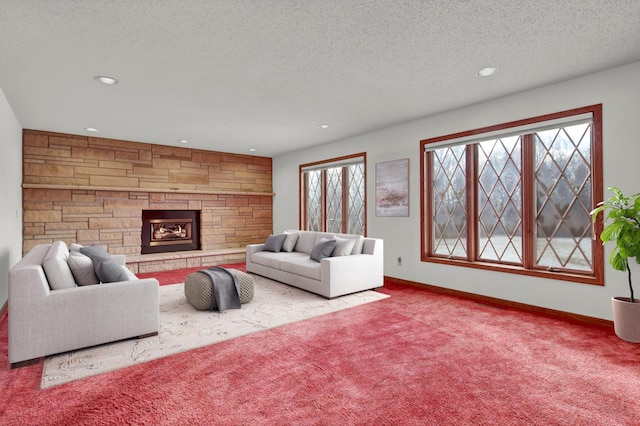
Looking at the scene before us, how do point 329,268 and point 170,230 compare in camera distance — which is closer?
point 329,268

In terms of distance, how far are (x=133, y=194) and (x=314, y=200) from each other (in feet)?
11.2

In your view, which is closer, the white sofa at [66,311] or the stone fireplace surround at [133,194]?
the white sofa at [66,311]

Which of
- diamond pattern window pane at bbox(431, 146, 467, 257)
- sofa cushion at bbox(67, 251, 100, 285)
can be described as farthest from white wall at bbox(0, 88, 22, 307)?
diamond pattern window pane at bbox(431, 146, 467, 257)

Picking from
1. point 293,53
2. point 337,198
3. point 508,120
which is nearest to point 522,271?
point 508,120

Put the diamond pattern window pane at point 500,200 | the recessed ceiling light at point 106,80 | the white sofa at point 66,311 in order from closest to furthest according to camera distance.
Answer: the white sofa at point 66,311, the recessed ceiling light at point 106,80, the diamond pattern window pane at point 500,200

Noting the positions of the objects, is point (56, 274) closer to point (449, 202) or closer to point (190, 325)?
point (190, 325)

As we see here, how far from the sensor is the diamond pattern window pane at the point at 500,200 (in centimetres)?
393

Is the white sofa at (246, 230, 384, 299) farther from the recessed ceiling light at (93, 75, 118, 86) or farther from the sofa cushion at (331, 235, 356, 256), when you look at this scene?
the recessed ceiling light at (93, 75, 118, 86)

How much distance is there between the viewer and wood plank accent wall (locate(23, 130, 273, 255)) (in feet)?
17.7

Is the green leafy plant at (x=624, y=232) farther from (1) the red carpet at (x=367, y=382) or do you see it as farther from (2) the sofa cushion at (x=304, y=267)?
(2) the sofa cushion at (x=304, y=267)

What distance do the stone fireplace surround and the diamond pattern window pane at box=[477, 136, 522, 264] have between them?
4.78 m

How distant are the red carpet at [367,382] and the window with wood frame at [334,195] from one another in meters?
3.16

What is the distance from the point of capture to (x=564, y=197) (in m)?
3.55

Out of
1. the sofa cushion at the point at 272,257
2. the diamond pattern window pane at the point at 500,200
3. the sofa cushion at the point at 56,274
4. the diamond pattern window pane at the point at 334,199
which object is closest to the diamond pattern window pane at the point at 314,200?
the diamond pattern window pane at the point at 334,199
